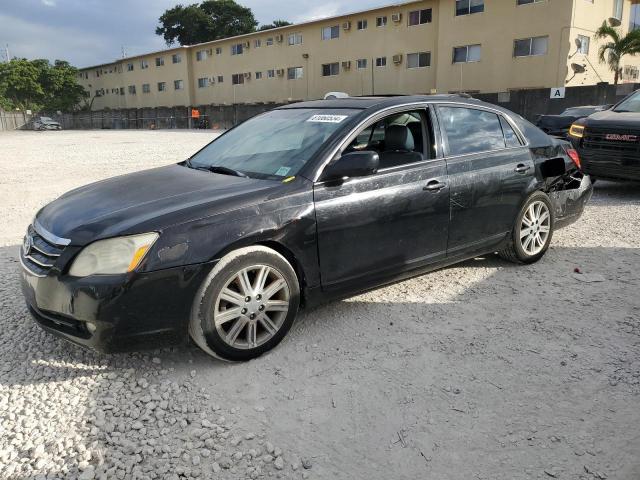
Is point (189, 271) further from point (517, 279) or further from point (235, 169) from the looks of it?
point (517, 279)

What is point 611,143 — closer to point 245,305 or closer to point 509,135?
point 509,135

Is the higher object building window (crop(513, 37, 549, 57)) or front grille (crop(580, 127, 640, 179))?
building window (crop(513, 37, 549, 57))

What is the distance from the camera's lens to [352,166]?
3521 mm


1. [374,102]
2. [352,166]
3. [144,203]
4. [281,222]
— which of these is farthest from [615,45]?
[144,203]

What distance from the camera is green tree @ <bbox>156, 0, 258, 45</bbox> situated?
68.7 metres

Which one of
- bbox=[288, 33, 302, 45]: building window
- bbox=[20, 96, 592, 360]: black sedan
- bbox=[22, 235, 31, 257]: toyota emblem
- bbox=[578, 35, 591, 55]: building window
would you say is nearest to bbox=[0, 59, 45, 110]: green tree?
bbox=[288, 33, 302, 45]: building window

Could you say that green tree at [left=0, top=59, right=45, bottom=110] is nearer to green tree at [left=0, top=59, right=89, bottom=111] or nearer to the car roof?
green tree at [left=0, top=59, right=89, bottom=111]

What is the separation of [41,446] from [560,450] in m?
2.44

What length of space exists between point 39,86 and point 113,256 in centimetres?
7116

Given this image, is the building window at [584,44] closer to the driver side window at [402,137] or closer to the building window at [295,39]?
the building window at [295,39]

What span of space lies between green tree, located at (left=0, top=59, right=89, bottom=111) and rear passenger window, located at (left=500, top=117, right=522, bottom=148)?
7029 cm

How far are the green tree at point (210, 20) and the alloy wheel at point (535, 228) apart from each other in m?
69.1

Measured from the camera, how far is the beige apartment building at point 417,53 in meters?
28.8

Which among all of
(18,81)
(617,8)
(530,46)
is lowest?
(530,46)
